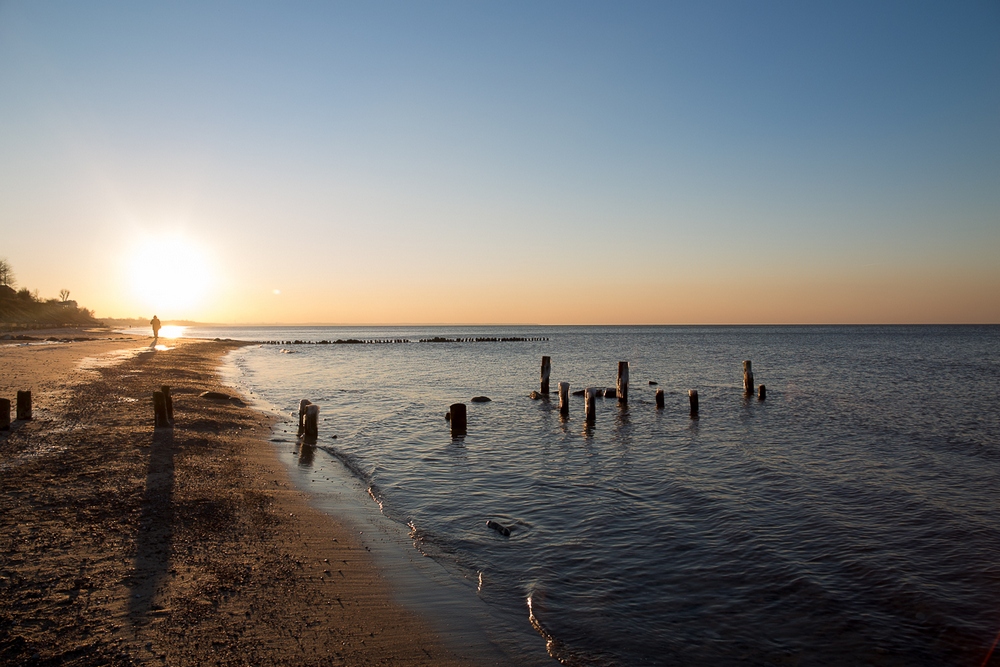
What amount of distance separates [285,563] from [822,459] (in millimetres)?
15322

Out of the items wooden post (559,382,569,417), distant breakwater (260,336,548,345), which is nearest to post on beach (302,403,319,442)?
wooden post (559,382,569,417)

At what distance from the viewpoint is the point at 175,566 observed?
23.2 ft

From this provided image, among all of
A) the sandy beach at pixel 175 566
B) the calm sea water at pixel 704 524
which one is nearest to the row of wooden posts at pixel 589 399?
the calm sea water at pixel 704 524

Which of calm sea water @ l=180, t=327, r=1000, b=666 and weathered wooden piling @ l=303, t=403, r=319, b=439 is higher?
weathered wooden piling @ l=303, t=403, r=319, b=439

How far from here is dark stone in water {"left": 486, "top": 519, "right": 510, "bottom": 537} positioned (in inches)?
384

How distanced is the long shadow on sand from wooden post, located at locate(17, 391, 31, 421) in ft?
18.2

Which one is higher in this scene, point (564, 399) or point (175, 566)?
point (175, 566)

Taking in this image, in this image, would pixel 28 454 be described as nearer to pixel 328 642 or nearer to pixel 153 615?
pixel 153 615

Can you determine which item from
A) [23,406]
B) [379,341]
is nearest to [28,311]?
[379,341]

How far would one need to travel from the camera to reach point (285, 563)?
7578 mm

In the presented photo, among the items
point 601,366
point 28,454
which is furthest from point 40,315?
point 28,454

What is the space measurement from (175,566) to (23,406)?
11.7 m

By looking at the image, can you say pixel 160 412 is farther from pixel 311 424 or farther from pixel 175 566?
pixel 175 566

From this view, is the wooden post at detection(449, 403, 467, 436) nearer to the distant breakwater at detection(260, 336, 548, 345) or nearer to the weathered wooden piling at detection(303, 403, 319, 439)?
the weathered wooden piling at detection(303, 403, 319, 439)
